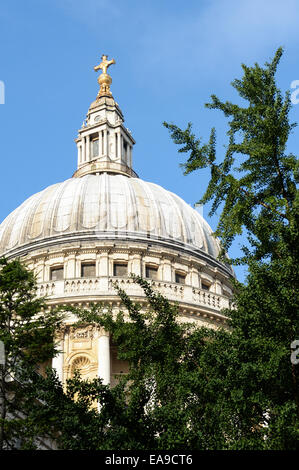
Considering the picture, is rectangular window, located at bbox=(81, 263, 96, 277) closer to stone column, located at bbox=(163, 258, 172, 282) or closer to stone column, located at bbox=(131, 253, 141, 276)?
stone column, located at bbox=(131, 253, 141, 276)

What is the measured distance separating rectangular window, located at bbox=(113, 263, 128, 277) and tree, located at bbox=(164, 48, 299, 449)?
2648 centimetres

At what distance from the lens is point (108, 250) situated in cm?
4616

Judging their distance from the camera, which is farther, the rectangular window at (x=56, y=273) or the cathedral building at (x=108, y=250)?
the rectangular window at (x=56, y=273)

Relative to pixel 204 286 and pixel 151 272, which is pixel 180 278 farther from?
pixel 204 286

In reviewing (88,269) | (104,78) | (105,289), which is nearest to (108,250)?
(88,269)

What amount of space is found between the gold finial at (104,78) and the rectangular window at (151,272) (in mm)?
22783

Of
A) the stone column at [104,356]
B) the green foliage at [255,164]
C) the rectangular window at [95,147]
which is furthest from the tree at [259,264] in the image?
the rectangular window at [95,147]

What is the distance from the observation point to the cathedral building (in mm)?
40656

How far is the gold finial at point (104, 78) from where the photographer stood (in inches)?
2576

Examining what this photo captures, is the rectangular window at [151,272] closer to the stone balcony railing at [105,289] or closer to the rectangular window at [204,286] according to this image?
the stone balcony railing at [105,289]

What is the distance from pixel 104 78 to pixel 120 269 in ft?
85.6

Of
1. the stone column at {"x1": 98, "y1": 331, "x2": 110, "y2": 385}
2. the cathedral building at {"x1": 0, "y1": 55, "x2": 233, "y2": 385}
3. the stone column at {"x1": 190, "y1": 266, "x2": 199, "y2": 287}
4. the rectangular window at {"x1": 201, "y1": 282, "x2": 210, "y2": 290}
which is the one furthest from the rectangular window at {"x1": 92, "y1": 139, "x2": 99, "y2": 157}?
the stone column at {"x1": 98, "y1": 331, "x2": 110, "y2": 385}

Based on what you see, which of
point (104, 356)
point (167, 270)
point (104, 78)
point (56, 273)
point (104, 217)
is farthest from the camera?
point (104, 78)
